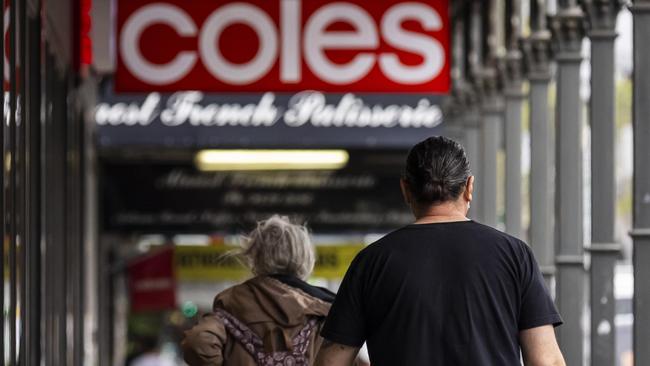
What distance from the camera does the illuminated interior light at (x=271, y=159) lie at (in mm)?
16359

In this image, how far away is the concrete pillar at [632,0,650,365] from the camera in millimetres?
6875

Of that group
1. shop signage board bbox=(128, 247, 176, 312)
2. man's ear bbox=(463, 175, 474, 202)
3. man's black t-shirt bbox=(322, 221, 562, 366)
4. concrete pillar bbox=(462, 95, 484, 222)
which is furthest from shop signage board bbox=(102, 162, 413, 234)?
man's black t-shirt bbox=(322, 221, 562, 366)

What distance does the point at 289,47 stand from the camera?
1131 cm

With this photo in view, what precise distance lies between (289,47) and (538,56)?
172cm

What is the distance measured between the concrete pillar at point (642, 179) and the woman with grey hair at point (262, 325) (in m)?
1.40

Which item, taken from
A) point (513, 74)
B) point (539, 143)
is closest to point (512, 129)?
point (513, 74)

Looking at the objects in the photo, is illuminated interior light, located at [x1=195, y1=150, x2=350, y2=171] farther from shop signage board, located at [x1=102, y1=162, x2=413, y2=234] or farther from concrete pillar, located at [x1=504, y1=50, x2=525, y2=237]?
concrete pillar, located at [x1=504, y1=50, x2=525, y2=237]

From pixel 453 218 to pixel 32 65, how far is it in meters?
4.37

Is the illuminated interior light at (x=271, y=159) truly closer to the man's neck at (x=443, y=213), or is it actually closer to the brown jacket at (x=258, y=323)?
the brown jacket at (x=258, y=323)

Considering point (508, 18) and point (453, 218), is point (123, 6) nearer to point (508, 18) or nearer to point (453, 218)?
point (508, 18)

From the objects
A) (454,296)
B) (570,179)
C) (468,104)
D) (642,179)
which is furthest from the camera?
(468,104)

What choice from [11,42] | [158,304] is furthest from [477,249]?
[158,304]

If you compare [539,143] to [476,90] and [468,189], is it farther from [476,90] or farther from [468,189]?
[468,189]

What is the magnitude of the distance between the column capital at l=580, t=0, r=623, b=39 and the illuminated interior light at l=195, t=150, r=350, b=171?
7.91 meters
